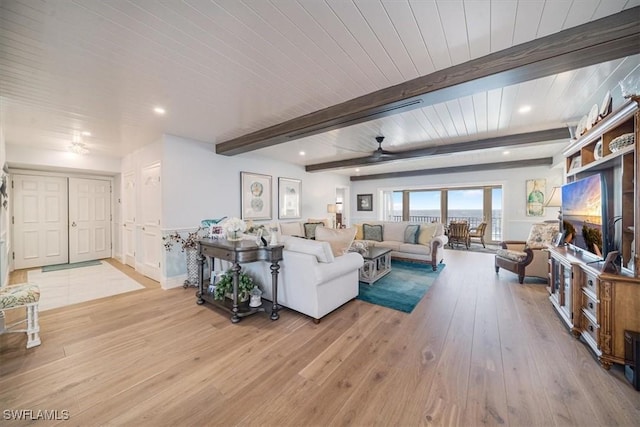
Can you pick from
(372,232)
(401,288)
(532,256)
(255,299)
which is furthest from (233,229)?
(532,256)

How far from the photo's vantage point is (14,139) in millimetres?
3904

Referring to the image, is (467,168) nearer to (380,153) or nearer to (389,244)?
(389,244)

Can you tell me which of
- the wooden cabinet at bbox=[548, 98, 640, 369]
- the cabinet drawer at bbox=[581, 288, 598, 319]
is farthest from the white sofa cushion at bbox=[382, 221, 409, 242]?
the cabinet drawer at bbox=[581, 288, 598, 319]

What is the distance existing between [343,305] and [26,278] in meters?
5.74

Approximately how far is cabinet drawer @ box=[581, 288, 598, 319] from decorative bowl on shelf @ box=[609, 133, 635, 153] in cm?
129

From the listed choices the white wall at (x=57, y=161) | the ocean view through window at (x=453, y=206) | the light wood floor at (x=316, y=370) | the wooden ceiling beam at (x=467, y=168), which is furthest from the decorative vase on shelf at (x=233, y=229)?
the ocean view through window at (x=453, y=206)

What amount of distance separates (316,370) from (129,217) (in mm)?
5433

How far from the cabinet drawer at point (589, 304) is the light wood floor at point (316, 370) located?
36cm

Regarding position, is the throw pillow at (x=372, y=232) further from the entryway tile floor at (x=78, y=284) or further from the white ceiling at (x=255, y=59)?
the entryway tile floor at (x=78, y=284)

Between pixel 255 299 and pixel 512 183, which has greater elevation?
pixel 512 183

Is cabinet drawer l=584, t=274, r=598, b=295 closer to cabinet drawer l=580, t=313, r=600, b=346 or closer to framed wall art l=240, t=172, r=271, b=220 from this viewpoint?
cabinet drawer l=580, t=313, r=600, b=346

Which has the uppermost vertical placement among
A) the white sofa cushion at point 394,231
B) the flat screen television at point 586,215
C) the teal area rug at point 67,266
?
the flat screen television at point 586,215

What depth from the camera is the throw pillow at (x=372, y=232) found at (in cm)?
599

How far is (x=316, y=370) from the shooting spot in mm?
1865
